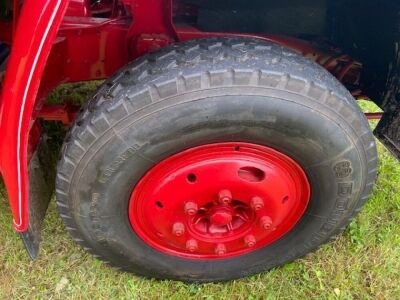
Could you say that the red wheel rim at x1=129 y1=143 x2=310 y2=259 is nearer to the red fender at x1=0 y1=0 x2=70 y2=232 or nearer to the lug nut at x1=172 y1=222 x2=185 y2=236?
the lug nut at x1=172 y1=222 x2=185 y2=236

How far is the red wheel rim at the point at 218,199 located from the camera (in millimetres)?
1854

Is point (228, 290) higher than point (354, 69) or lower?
lower

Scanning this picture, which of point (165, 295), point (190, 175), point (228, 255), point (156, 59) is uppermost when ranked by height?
point (156, 59)

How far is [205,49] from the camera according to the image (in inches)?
68.4

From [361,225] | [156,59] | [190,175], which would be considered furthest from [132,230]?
[361,225]

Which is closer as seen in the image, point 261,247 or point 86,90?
point 261,247

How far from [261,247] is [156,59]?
0.97 metres

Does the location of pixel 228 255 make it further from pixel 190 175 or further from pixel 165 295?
pixel 190 175

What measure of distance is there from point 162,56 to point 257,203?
656 mm

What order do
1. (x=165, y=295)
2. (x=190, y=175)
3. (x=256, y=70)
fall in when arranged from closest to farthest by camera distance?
(x=256, y=70) < (x=190, y=175) < (x=165, y=295)

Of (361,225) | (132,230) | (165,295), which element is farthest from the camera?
(361,225)

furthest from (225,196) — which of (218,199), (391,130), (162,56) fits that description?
(391,130)

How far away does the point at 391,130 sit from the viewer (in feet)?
7.02

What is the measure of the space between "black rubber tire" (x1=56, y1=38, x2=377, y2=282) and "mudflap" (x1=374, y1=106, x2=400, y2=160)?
241 mm
